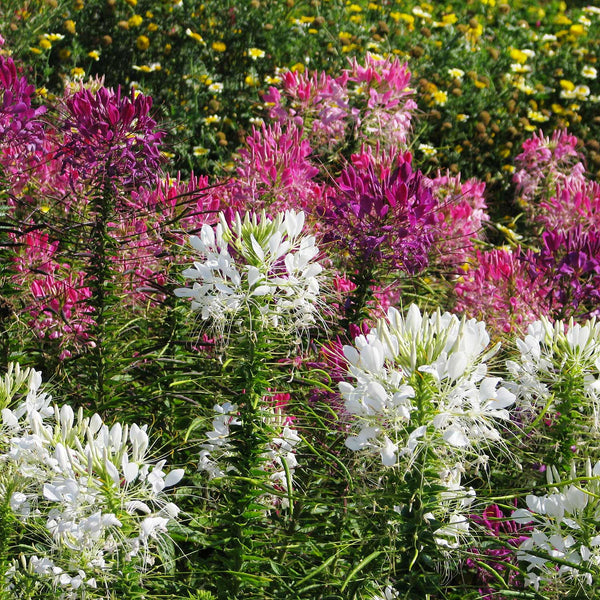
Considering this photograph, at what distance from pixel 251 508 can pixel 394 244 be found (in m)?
0.85

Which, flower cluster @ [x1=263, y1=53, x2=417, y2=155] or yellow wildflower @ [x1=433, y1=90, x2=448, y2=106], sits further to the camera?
yellow wildflower @ [x1=433, y1=90, x2=448, y2=106]

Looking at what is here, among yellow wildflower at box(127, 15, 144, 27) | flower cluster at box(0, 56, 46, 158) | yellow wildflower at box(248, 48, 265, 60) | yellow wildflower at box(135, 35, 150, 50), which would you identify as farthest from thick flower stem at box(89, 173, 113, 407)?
yellow wildflower at box(127, 15, 144, 27)

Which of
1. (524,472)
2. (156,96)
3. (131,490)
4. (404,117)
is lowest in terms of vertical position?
(131,490)

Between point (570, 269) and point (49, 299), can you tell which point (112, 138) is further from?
point (570, 269)

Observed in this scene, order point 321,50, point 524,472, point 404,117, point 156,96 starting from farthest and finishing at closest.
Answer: point 321,50
point 156,96
point 404,117
point 524,472

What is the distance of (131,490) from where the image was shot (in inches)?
64.2

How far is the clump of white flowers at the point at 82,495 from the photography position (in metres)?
1.53

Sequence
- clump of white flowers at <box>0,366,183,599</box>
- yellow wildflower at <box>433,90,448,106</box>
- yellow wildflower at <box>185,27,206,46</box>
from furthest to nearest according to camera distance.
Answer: yellow wildflower at <box>185,27,206,46</box>
yellow wildflower at <box>433,90,448,106</box>
clump of white flowers at <box>0,366,183,599</box>

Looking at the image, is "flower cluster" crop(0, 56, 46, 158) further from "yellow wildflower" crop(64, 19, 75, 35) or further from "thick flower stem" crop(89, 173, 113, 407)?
"yellow wildflower" crop(64, 19, 75, 35)

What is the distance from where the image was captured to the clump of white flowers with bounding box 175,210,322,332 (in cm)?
184

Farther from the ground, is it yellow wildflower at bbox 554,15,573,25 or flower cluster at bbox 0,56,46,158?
yellow wildflower at bbox 554,15,573,25

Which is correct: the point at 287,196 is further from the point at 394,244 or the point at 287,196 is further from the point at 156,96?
the point at 156,96

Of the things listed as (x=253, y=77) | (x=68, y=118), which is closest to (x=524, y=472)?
(x=68, y=118)

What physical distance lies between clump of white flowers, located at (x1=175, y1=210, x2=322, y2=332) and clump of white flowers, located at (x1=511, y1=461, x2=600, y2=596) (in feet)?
2.15
